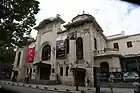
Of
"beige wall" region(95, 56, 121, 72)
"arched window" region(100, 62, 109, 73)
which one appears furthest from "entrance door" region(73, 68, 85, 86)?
"arched window" region(100, 62, 109, 73)

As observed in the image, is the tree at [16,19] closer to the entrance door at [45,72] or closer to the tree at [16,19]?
the tree at [16,19]

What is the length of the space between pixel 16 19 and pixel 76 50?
15122 millimetres

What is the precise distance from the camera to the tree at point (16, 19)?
931cm

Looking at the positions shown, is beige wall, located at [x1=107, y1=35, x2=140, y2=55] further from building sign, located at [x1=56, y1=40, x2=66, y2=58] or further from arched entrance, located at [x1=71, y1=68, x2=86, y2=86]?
building sign, located at [x1=56, y1=40, x2=66, y2=58]

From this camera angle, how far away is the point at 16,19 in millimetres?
10195

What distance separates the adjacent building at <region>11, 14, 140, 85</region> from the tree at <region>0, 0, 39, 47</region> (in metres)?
11.2

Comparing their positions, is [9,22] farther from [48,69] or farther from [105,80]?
[48,69]

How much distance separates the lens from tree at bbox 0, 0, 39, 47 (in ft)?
30.5

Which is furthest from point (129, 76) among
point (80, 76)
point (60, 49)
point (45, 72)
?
point (45, 72)

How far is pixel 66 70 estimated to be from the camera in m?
23.8

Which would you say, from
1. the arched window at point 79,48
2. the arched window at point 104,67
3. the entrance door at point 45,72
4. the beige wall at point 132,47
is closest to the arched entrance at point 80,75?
the arched window at point 79,48

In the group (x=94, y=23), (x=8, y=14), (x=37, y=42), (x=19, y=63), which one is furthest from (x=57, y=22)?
(x=8, y=14)

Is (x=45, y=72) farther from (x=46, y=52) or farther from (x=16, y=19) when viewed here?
(x=16, y=19)

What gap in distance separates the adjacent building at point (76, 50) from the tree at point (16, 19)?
1120 centimetres
